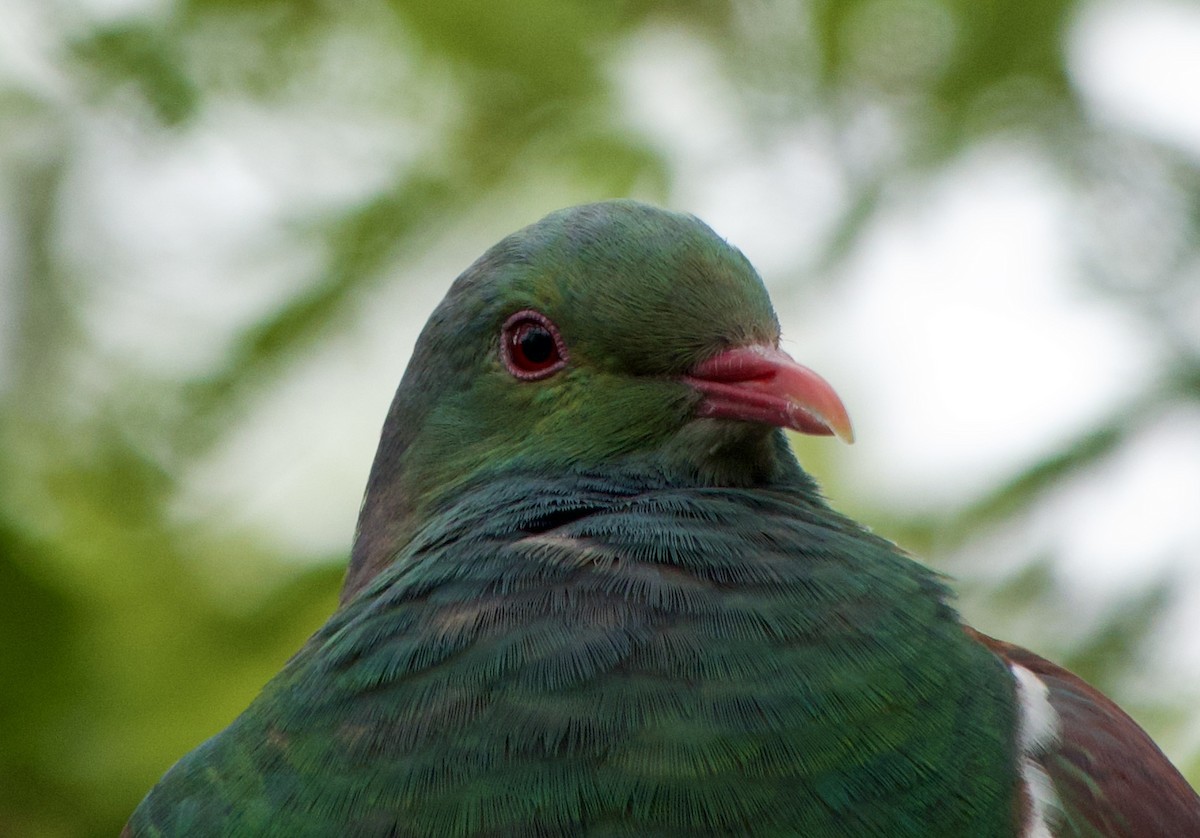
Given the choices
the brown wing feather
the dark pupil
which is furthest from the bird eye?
the brown wing feather

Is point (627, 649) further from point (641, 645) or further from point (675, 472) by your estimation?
point (675, 472)

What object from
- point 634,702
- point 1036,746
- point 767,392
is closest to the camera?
point 634,702

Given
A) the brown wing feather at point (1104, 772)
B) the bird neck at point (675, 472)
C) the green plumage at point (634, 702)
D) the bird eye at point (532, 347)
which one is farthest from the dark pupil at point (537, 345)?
the brown wing feather at point (1104, 772)

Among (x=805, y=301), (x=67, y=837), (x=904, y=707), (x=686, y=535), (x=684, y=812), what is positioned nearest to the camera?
(x=684, y=812)

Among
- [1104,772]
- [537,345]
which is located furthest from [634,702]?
[537,345]

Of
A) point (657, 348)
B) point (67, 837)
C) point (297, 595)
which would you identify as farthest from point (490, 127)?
point (67, 837)

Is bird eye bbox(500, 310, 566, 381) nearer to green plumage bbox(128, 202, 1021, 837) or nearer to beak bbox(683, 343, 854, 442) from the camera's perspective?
green plumage bbox(128, 202, 1021, 837)

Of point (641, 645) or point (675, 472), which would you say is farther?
point (675, 472)

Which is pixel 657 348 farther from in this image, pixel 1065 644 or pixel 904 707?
pixel 1065 644
